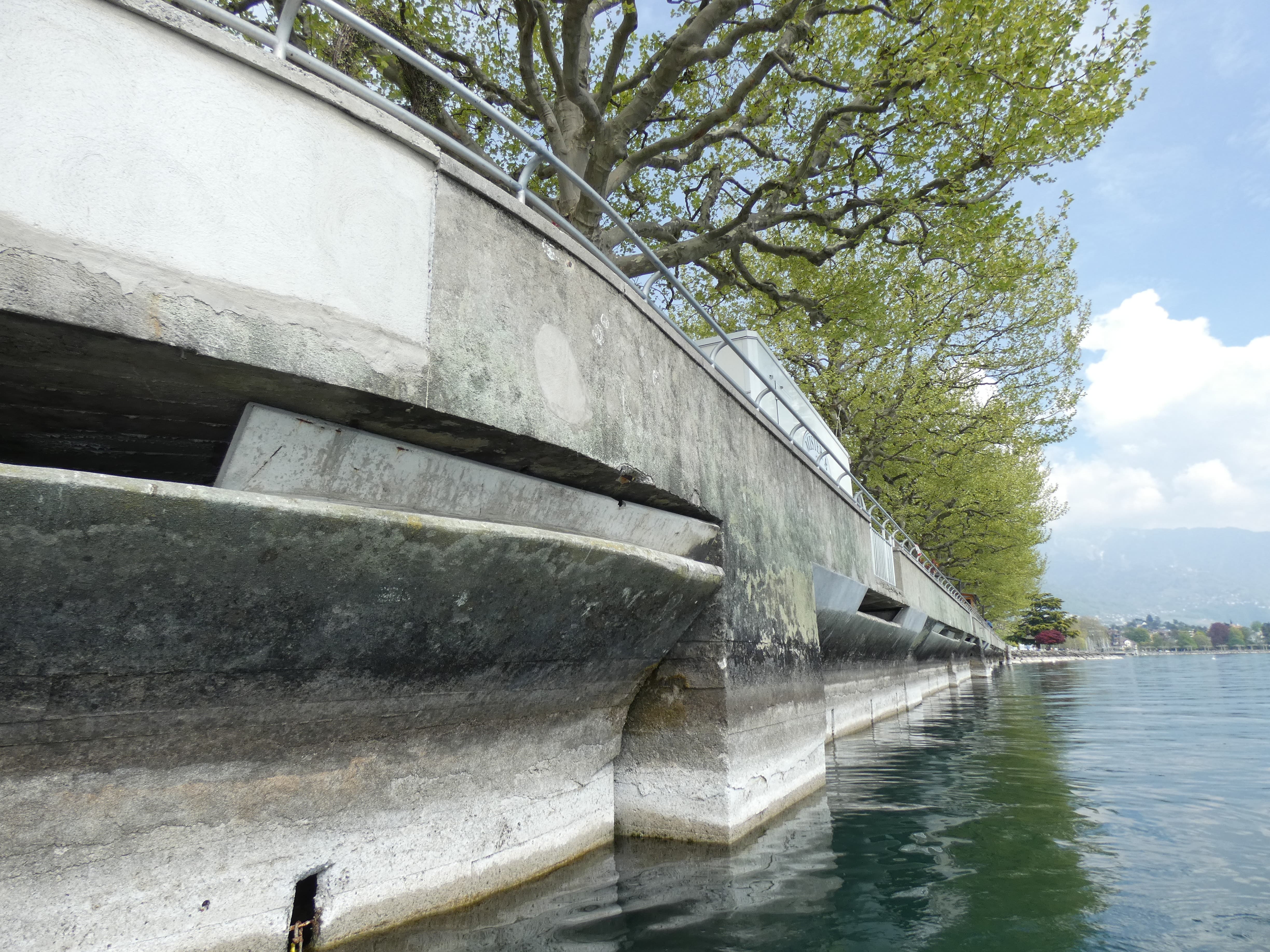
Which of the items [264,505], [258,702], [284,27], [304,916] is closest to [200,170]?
[284,27]

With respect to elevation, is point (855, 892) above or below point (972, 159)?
below

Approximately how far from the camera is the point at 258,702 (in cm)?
273

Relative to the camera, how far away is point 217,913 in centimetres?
258

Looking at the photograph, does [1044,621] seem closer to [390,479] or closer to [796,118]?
[796,118]

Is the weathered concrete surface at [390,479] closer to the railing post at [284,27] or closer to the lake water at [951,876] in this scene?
the railing post at [284,27]

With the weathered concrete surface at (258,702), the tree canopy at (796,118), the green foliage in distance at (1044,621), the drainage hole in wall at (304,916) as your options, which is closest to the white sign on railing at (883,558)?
the tree canopy at (796,118)

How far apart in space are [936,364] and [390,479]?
73.2ft

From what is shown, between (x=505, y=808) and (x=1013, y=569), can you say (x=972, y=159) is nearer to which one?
(x=505, y=808)

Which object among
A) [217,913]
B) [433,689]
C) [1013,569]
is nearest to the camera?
[217,913]

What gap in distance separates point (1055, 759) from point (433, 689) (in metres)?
8.74

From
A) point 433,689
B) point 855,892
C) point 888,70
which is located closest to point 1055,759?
point 855,892

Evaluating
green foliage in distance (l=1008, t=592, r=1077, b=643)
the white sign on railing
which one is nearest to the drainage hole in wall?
the white sign on railing

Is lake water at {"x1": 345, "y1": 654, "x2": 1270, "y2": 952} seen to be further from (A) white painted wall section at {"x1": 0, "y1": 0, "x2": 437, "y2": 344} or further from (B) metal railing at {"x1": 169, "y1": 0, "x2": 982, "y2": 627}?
(B) metal railing at {"x1": 169, "y1": 0, "x2": 982, "y2": 627}

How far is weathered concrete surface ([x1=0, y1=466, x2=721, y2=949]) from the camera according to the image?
220cm
